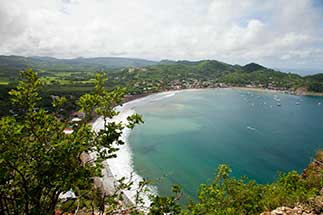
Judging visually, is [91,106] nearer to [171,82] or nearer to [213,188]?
[213,188]

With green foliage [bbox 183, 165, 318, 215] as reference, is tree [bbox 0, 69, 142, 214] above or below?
above

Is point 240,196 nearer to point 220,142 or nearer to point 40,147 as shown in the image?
point 40,147

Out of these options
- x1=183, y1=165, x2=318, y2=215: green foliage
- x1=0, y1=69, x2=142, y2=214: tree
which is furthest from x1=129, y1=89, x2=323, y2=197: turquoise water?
x1=0, y1=69, x2=142, y2=214: tree

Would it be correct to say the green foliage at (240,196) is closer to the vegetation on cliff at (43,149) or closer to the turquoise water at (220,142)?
the turquoise water at (220,142)

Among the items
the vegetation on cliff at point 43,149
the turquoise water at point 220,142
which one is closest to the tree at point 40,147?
the vegetation on cliff at point 43,149

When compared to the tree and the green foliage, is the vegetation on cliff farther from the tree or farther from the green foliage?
the green foliage

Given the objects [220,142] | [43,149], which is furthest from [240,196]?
[220,142]

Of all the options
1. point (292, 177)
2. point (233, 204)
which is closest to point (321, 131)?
point (292, 177)

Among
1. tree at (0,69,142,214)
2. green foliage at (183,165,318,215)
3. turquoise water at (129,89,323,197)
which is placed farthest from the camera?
turquoise water at (129,89,323,197)
